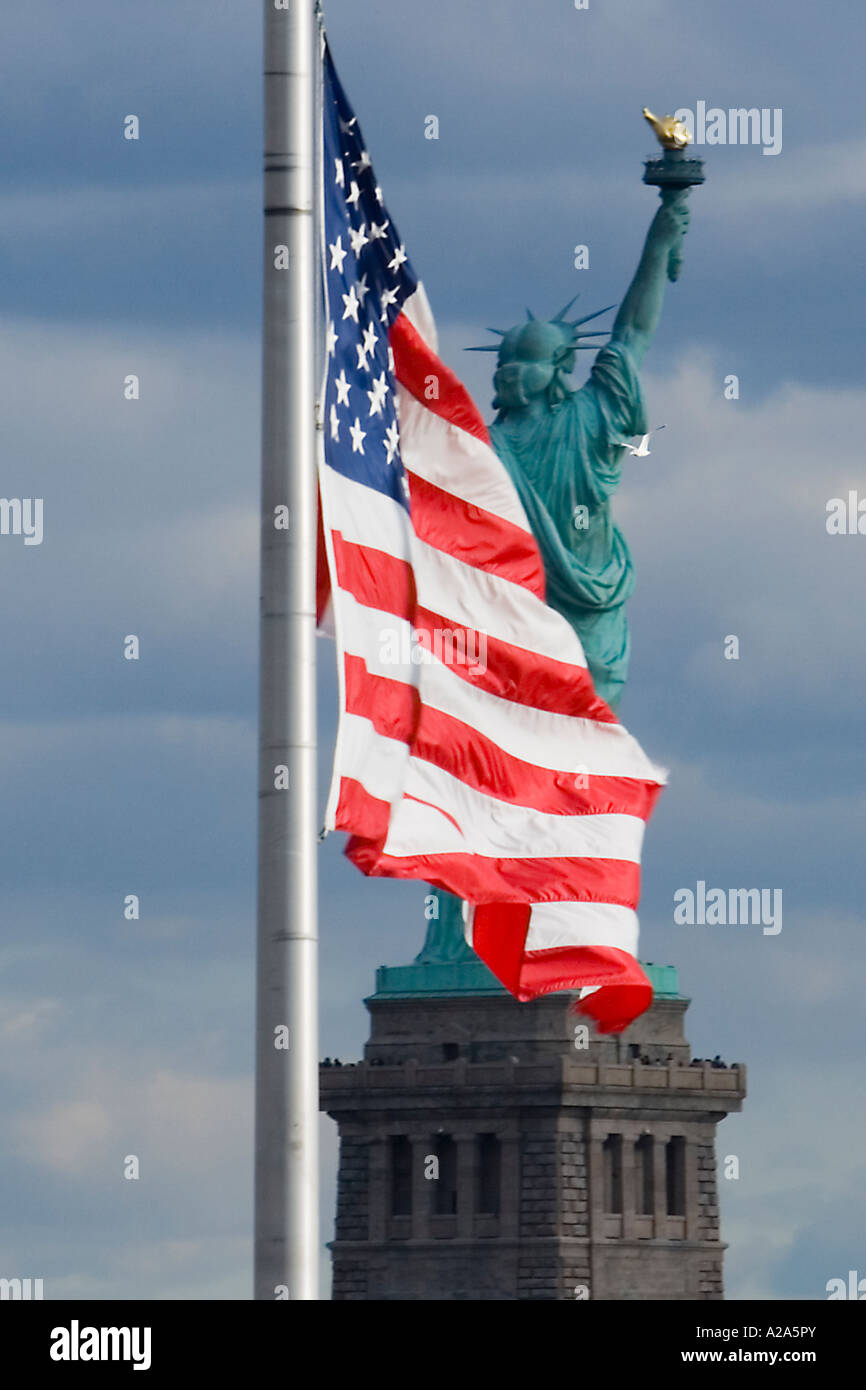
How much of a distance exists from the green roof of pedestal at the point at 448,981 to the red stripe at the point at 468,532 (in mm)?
46990

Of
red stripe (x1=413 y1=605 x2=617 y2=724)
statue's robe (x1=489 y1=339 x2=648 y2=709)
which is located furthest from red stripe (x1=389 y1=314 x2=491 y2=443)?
statue's robe (x1=489 y1=339 x2=648 y2=709)

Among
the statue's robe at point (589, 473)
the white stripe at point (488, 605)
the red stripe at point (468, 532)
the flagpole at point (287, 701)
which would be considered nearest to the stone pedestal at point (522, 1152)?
the statue's robe at point (589, 473)

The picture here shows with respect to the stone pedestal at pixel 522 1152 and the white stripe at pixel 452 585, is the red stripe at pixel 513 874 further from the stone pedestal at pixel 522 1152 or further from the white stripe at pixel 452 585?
the stone pedestal at pixel 522 1152

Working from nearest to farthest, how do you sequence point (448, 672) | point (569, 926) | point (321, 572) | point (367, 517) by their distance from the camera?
point (321, 572) → point (367, 517) → point (448, 672) → point (569, 926)

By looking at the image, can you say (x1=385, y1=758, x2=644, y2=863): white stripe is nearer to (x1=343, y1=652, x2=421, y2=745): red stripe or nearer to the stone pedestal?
(x1=343, y1=652, x2=421, y2=745): red stripe

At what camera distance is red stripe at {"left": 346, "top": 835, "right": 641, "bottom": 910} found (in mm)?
20703

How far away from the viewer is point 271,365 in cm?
1859

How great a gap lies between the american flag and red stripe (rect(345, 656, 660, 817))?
0.05 feet

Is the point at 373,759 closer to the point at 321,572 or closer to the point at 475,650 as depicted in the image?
the point at 321,572

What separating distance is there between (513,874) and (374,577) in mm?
2197

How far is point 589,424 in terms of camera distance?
69000 mm

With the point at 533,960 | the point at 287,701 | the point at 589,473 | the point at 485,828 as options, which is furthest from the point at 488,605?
the point at 589,473

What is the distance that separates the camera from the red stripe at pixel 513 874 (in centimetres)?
2070
